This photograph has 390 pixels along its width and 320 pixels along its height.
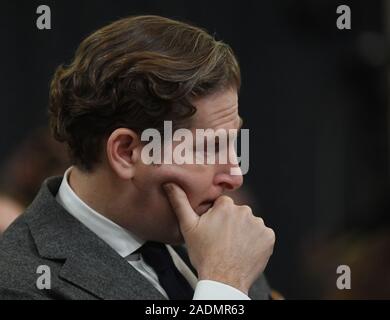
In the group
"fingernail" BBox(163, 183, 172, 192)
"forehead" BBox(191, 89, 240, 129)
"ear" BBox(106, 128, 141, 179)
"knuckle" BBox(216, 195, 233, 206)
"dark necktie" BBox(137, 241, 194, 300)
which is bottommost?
"dark necktie" BBox(137, 241, 194, 300)

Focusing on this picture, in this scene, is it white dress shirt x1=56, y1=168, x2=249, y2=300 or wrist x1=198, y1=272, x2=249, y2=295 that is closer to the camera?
wrist x1=198, y1=272, x2=249, y2=295

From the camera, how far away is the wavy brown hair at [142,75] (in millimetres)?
1568

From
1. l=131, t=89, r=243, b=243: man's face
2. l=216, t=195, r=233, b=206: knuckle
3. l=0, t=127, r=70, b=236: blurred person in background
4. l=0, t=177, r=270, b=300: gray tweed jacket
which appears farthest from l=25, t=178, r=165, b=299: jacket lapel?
l=0, t=127, r=70, b=236: blurred person in background

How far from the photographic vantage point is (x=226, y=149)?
164cm

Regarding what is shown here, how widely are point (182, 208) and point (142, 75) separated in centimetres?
30

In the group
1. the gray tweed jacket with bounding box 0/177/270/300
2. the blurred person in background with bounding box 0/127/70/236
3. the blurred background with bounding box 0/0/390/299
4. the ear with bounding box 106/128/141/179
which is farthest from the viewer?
the blurred background with bounding box 0/0/390/299

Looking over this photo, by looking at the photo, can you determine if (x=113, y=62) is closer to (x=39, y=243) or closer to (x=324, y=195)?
(x=39, y=243)

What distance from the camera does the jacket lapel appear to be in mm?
1519

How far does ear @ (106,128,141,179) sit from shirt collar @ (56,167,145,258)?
110 mm

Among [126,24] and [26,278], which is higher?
[126,24]

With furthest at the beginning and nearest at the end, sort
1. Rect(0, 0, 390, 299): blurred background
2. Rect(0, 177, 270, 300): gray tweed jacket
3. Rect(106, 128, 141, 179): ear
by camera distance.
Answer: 1. Rect(0, 0, 390, 299): blurred background
2. Rect(106, 128, 141, 179): ear
3. Rect(0, 177, 270, 300): gray tweed jacket

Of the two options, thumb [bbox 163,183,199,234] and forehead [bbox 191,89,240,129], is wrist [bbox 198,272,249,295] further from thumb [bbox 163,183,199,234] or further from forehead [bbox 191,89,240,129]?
forehead [bbox 191,89,240,129]
